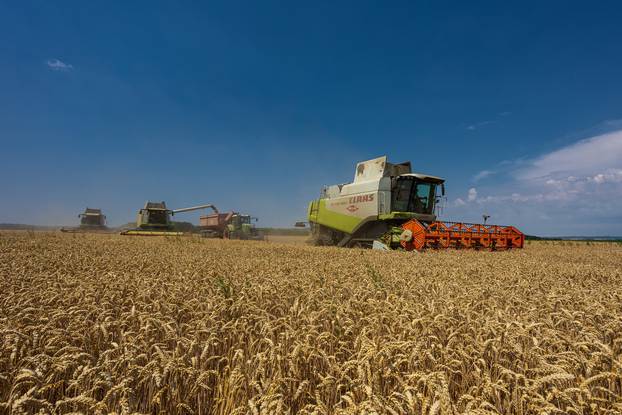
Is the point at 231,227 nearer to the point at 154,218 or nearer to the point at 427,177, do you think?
the point at 154,218

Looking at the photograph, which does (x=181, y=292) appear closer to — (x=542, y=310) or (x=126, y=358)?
(x=126, y=358)

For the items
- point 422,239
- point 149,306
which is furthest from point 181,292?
point 422,239

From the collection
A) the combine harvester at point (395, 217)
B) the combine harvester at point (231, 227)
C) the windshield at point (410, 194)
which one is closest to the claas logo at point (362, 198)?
the combine harvester at point (395, 217)

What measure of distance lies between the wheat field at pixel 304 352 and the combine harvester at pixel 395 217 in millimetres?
8718

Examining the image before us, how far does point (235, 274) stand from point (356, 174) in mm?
14116

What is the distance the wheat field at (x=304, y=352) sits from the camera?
5.90ft

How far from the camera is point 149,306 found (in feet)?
10.7

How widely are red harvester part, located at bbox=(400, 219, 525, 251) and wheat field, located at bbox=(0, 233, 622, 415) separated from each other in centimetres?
820

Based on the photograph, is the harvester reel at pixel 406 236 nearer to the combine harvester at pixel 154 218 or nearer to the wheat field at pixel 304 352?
the wheat field at pixel 304 352

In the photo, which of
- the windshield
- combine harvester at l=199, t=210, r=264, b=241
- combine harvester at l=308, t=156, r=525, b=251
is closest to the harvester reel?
combine harvester at l=308, t=156, r=525, b=251

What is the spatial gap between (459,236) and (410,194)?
340cm

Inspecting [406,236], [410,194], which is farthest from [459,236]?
[410,194]

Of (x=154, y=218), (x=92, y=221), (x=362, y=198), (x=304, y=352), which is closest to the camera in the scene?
(x=304, y=352)

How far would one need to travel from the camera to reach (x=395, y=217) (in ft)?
49.1
